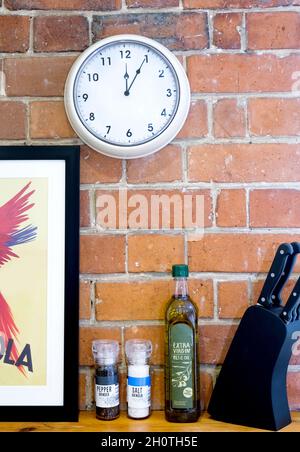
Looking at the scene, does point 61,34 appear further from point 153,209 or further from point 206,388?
point 206,388

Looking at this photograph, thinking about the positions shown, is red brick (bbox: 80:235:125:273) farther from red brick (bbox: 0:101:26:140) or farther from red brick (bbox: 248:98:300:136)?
red brick (bbox: 248:98:300:136)

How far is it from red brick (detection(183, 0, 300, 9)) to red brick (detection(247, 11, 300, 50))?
0.04 meters

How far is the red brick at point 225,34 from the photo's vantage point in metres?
1.23

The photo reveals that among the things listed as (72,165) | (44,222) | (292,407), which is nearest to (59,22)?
(72,165)

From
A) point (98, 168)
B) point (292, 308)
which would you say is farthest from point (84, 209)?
point (292, 308)

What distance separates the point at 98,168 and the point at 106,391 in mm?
516

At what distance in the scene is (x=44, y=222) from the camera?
A: 3.91 ft

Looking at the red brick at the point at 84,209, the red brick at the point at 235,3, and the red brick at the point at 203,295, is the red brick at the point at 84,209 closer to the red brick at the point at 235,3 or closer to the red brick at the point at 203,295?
the red brick at the point at 203,295

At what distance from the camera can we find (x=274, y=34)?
1.23m

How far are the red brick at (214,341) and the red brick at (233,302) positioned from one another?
29 millimetres

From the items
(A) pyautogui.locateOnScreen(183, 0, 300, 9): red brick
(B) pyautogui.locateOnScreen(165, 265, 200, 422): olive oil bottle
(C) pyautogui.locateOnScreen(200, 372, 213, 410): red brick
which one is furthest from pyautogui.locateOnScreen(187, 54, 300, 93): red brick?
(C) pyautogui.locateOnScreen(200, 372, 213, 410): red brick

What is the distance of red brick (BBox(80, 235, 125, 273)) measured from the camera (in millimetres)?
1195

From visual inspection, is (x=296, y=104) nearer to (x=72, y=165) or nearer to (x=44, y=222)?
(x=72, y=165)

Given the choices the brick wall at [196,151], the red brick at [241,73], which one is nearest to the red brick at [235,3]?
the brick wall at [196,151]
